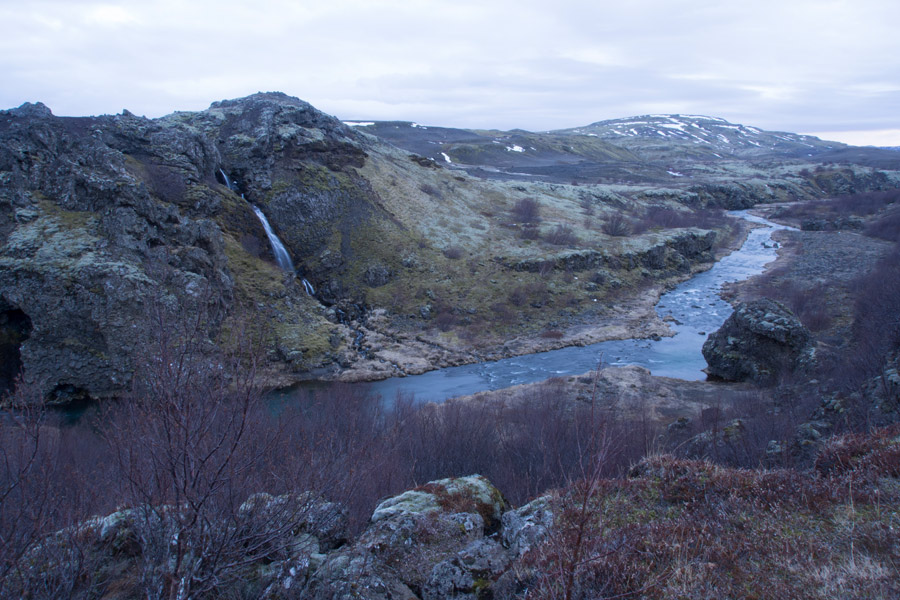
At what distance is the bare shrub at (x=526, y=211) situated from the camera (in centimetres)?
5369

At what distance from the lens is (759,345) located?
26141 mm

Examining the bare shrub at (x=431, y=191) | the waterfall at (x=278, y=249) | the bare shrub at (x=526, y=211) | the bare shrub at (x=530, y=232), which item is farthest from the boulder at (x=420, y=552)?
the bare shrub at (x=431, y=191)

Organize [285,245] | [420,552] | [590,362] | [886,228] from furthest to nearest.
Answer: [886,228], [285,245], [590,362], [420,552]

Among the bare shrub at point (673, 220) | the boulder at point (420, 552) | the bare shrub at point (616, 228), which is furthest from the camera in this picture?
the bare shrub at point (673, 220)

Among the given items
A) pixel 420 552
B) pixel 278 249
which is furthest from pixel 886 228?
pixel 420 552

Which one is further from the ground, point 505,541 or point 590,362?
point 505,541

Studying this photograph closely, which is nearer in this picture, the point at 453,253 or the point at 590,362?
the point at 590,362

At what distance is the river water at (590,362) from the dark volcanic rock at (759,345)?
1655 millimetres

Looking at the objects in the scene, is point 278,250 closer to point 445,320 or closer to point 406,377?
point 445,320

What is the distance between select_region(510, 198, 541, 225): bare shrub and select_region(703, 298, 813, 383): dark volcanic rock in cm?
2768

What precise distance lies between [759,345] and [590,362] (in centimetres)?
857

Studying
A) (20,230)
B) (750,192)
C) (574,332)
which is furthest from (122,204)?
(750,192)

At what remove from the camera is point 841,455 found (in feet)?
26.1

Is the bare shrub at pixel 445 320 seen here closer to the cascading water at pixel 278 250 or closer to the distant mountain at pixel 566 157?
the cascading water at pixel 278 250
